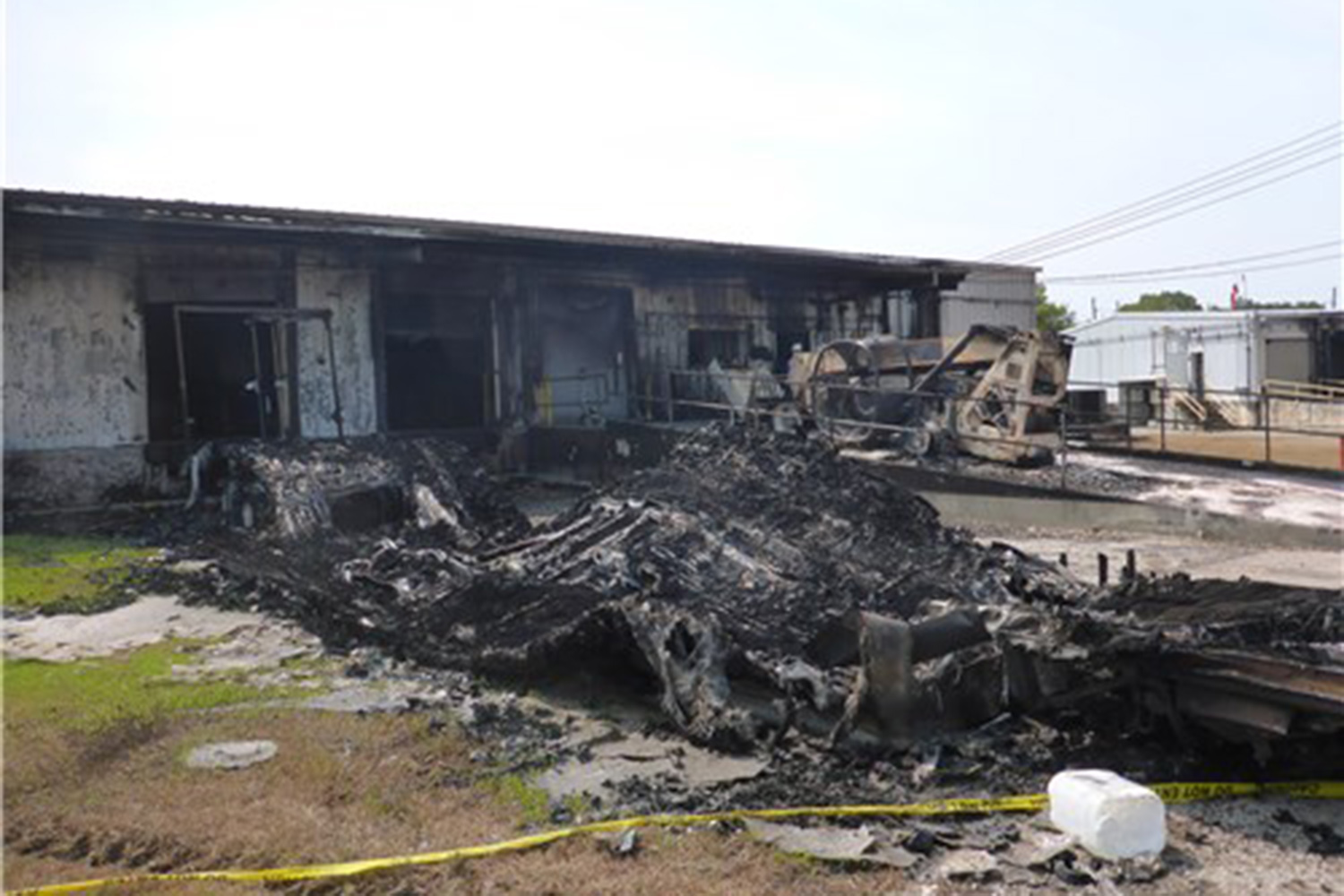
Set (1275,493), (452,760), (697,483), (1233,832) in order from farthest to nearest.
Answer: (1275,493) → (697,483) → (452,760) → (1233,832)

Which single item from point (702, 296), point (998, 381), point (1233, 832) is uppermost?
point (702, 296)

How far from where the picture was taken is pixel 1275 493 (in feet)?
38.2

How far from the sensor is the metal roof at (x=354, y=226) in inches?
484

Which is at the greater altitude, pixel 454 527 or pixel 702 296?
pixel 702 296

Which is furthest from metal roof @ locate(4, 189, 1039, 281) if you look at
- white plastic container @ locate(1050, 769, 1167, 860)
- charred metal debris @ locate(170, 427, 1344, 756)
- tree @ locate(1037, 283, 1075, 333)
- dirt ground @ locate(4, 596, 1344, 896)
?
tree @ locate(1037, 283, 1075, 333)

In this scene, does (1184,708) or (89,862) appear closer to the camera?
(89,862)

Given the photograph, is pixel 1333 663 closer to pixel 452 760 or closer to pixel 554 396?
pixel 452 760

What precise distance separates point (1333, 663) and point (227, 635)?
6683 mm

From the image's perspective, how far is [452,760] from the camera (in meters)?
4.80

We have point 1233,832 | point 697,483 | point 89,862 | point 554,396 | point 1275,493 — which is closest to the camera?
point 89,862

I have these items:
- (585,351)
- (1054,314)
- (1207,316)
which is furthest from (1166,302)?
(585,351)

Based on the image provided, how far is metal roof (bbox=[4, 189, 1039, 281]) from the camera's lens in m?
12.3

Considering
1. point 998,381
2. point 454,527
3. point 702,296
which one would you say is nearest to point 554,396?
point 702,296

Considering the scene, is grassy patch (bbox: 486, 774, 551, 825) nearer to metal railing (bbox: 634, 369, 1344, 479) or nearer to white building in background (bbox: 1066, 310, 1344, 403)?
metal railing (bbox: 634, 369, 1344, 479)
